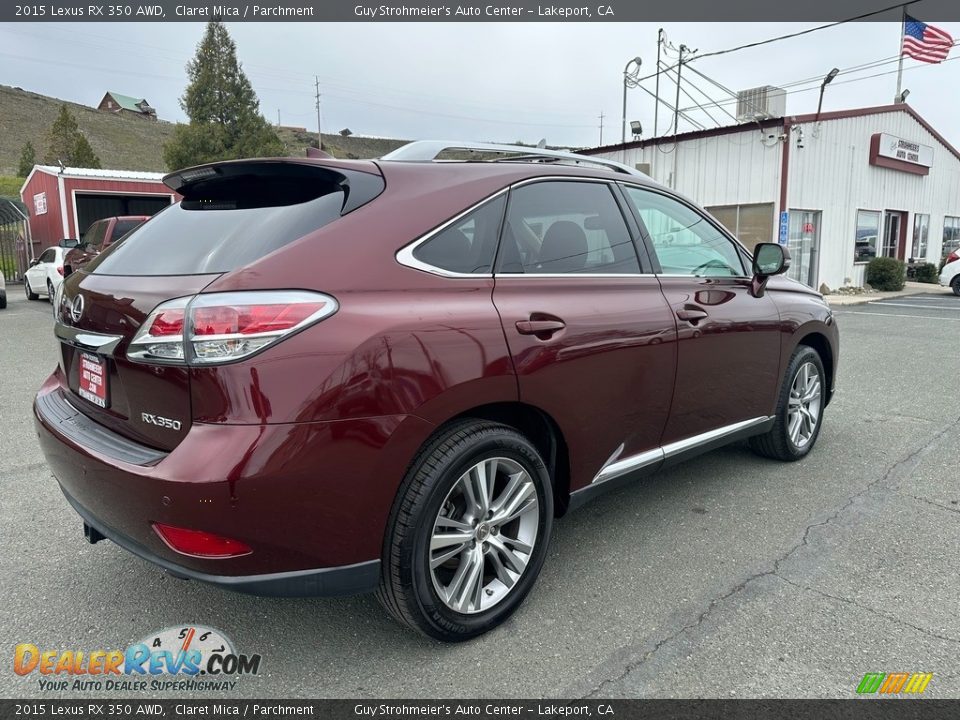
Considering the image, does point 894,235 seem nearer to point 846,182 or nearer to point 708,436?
point 846,182

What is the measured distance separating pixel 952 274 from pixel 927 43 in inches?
273

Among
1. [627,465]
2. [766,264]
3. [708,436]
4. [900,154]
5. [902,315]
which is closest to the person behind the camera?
[627,465]

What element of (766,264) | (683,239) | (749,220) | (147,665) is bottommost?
(147,665)

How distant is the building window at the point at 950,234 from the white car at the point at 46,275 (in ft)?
94.7

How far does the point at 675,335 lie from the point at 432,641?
1709mm

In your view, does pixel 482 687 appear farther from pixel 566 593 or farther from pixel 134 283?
pixel 134 283

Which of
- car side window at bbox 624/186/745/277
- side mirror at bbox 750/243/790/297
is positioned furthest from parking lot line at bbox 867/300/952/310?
car side window at bbox 624/186/745/277

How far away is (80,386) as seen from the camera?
8.38 ft

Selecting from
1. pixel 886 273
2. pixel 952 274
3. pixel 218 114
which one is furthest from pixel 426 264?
pixel 218 114

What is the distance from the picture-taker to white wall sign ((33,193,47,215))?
2248 centimetres

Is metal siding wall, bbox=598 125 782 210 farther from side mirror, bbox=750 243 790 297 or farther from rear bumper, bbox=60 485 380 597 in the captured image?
rear bumper, bbox=60 485 380 597

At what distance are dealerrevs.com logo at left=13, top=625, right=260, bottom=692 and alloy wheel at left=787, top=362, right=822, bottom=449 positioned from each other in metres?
3.39

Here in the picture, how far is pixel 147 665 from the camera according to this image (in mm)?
2367

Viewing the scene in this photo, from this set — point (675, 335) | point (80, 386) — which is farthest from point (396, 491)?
point (675, 335)
